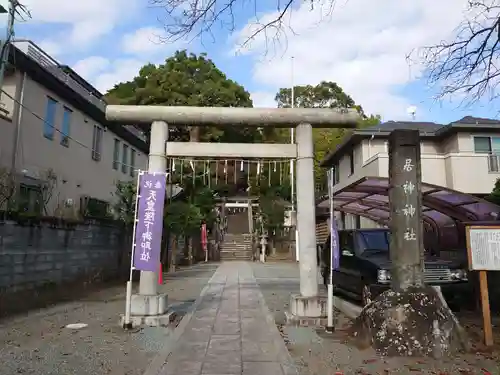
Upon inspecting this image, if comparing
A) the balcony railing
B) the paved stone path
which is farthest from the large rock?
the balcony railing

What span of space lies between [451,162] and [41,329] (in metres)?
16.5

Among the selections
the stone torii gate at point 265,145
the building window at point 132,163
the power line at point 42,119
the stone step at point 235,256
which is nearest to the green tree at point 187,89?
the building window at point 132,163

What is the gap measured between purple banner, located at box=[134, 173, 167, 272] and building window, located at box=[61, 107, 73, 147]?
928 centimetres

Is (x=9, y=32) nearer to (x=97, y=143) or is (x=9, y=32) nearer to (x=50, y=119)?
(x=50, y=119)

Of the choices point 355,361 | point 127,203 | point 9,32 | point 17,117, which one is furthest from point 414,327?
point 127,203

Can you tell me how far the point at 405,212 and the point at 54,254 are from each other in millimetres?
8620

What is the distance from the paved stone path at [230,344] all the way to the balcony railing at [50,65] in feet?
32.3

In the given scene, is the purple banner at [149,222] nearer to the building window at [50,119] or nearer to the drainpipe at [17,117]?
the drainpipe at [17,117]

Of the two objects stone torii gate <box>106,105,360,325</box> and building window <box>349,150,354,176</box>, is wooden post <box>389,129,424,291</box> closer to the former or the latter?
stone torii gate <box>106,105,360,325</box>

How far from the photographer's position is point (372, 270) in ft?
30.3

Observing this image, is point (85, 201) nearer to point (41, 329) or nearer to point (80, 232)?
point (80, 232)

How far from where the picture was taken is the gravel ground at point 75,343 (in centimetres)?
544

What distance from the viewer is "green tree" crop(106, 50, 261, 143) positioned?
902 inches

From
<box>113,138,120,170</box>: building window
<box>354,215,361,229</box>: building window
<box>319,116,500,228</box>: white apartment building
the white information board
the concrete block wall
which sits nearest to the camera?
the white information board
